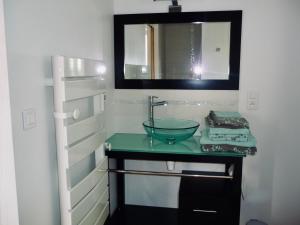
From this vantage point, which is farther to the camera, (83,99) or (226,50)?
(226,50)

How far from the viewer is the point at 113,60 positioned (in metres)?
2.47

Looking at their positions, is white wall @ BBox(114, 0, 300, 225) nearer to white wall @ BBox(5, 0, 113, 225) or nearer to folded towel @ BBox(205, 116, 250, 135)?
folded towel @ BBox(205, 116, 250, 135)

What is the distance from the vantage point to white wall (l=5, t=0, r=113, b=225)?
4.07 ft

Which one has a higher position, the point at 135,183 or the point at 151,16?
the point at 151,16

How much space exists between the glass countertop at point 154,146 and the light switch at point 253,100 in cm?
52

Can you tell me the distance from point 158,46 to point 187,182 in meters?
1.17

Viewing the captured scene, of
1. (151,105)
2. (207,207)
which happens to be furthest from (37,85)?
(207,207)

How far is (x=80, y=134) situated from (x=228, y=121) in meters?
1.04

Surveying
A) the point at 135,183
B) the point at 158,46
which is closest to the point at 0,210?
the point at 135,183

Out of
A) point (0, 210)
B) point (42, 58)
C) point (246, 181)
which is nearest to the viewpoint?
point (0, 210)

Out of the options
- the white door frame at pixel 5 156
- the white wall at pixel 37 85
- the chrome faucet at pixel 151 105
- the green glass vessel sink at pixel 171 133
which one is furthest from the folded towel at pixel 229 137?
the white door frame at pixel 5 156

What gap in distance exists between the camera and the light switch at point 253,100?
7.63ft

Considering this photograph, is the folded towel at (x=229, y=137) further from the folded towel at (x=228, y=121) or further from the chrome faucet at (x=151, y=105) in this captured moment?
the chrome faucet at (x=151, y=105)

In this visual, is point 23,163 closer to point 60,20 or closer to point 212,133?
point 60,20
